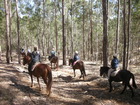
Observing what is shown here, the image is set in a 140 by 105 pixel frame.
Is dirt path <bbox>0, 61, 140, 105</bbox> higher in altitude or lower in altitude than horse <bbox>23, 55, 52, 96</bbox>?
lower

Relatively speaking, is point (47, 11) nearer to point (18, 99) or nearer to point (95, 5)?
point (95, 5)

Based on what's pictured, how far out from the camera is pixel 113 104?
766 centimetres

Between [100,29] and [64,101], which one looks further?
[100,29]

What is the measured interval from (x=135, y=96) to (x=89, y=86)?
301 centimetres

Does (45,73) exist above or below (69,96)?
above

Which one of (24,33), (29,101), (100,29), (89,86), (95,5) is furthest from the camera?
(24,33)

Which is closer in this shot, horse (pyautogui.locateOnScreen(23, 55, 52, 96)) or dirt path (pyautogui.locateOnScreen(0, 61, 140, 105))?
dirt path (pyautogui.locateOnScreen(0, 61, 140, 105))

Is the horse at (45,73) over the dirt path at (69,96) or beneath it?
over

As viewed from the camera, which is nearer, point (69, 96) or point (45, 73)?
point (45, 73)

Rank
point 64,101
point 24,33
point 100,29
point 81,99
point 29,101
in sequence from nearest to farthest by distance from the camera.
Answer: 1. point 29,101
2. point 64,101
3. point 81,99
4. point 100,29
5. point 24,33

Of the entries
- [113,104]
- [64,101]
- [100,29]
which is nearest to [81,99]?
[64,101]

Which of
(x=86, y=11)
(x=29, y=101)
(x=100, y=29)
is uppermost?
(x=86, y=11)

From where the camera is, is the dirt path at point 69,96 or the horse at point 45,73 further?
the horse at point 45,73

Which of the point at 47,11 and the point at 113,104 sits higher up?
the point at 47,11
